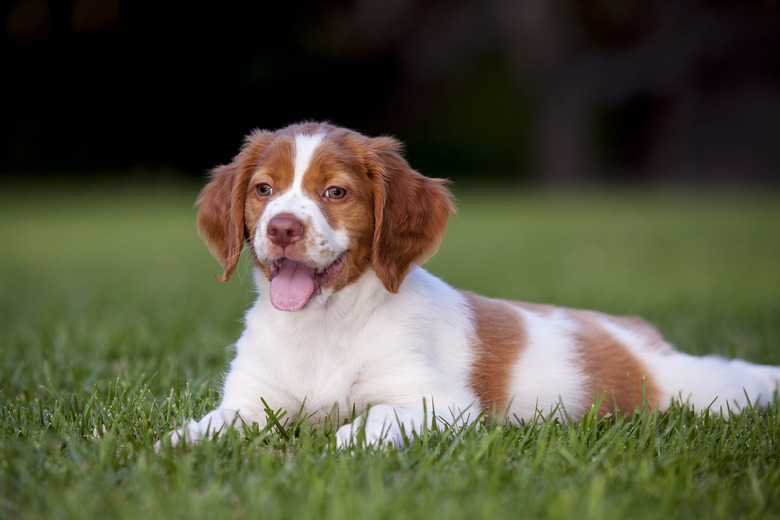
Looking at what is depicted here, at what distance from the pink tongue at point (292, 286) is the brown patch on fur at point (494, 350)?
→ 2.75 ft

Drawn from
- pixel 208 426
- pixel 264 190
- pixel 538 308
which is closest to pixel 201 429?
pixel 208 426

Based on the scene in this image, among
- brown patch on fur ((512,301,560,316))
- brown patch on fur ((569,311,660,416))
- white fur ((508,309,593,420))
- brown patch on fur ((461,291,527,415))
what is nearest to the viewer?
brown patch on fur ((461,291,527,415))

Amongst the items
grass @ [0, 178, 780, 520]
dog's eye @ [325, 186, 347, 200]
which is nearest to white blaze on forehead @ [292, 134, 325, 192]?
dog's eye @ [325, 186, 347, 200]

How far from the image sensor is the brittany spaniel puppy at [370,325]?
136 inches

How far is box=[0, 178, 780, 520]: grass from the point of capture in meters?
2.52

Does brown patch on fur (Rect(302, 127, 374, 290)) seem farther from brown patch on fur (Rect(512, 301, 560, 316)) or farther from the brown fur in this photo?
brown patch on fur (Rect(512, 301, 560, 316))

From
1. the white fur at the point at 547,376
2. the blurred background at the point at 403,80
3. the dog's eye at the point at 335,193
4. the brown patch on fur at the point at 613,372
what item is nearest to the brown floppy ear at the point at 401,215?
the dog's eye at the point at 335,193

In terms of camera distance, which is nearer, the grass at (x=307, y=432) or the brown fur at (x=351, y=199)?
the grass at (x=307, y=432)

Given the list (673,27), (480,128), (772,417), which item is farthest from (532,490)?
(480,128)

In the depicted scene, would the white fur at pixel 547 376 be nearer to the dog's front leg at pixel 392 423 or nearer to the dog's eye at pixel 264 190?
the dog's front leg at pixel 392 423

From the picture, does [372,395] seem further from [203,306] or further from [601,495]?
[203,306]

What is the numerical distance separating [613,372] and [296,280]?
1.69 metres

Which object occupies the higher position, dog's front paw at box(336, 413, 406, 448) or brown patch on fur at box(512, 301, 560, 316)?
brown patch on fur at box(512, 301, 560, 316)

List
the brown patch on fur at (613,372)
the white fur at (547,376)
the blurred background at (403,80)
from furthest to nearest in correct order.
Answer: the blurred background at (403,80) < the brown patch on fur at (613,372) < the white fur at (547,376)
